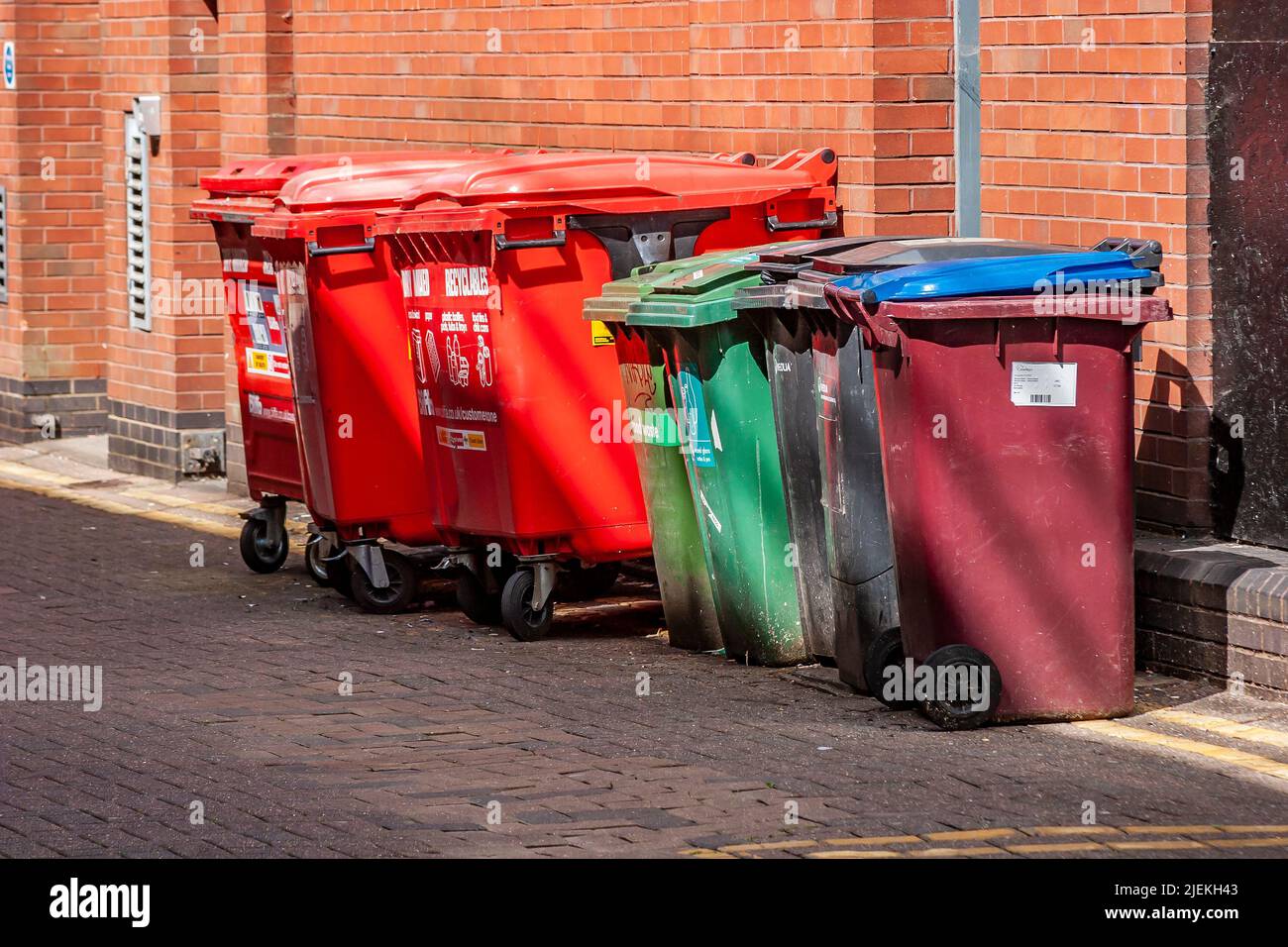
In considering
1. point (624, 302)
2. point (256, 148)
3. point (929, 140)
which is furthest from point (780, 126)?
point (256, 148)

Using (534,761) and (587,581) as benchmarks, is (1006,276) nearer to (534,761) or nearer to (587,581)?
(534,761)

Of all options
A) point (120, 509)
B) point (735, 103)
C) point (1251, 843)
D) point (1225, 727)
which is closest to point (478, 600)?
point (735, 103)

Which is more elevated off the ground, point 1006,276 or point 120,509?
point 1006,276

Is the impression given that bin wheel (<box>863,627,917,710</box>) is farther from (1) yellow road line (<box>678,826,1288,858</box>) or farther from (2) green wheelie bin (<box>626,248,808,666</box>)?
(1) yellow road line (<box>678,826,1288,858</box>)

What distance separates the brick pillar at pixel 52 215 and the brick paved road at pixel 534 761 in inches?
278

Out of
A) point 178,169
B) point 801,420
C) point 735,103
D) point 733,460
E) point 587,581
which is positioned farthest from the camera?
point 178,169

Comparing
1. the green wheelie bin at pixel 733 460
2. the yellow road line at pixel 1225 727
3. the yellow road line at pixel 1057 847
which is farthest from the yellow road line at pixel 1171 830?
the green wheelie bin at pixel 733 460

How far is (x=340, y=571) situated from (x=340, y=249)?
4.70 ft

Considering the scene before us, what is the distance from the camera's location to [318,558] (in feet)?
35.7

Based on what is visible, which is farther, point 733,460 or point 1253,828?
point 733,460

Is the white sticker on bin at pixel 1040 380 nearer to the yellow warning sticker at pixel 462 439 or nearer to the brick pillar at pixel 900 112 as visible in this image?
the brick pillar at pixel 900 112

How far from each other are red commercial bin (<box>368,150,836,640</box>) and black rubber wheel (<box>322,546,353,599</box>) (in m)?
0.84

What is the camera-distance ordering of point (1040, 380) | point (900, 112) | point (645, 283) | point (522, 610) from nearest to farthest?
1. point (1040, 380)
2. point (645, 283)
3. point (522, 610)
4. point (900, 112)

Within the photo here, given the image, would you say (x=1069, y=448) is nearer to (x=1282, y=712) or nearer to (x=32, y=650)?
(x=1282, y=712)
